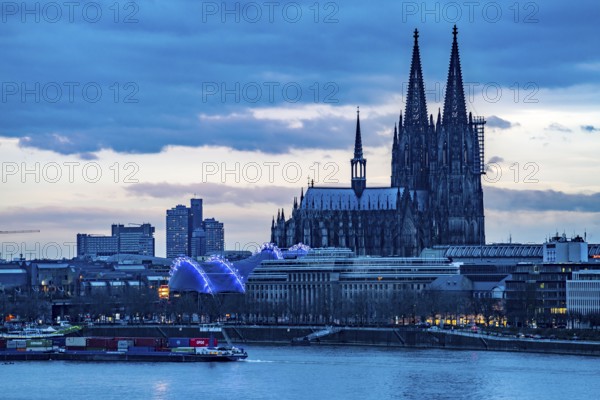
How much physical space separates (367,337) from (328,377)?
35.7 meters

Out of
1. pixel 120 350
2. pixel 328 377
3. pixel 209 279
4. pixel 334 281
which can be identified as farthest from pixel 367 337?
pixel 209 279

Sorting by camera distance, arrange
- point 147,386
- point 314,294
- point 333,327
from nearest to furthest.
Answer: point 147,386 < point 333,327 < point 314,294

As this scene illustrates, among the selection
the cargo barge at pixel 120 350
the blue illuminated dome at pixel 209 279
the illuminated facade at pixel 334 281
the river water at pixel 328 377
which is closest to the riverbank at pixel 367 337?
the river water at pixel 328 377

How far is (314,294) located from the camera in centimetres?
18875

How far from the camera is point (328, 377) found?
114 meters

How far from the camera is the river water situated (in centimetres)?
10556

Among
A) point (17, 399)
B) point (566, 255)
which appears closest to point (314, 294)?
point (566, 255)

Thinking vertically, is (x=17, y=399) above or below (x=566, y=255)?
below

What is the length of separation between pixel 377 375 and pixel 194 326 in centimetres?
5191

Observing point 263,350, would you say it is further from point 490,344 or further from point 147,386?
point 147,386

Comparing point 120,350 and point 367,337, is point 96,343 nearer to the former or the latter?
point 120,350

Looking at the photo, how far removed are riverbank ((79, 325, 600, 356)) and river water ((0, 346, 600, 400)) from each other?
2.69 metres

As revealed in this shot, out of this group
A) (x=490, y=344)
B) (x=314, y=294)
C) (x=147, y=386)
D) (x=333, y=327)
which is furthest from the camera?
(x=314, y=294)

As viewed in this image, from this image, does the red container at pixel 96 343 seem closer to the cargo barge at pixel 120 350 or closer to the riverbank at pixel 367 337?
the cargo barge at pixel 120 350
